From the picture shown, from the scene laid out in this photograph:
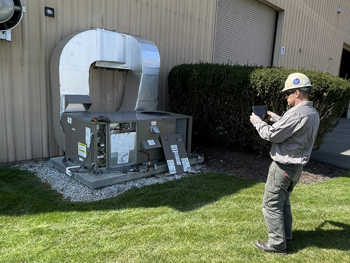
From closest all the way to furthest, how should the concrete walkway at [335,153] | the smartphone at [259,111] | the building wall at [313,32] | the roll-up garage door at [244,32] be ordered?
the smartphone at [259,111] < the concrete walkway at [335,153] < the roll-up garage door at [244,32] < the building wall at [313,32]

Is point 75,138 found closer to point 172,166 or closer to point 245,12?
point 172,166

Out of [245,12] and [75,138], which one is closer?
[75,138]

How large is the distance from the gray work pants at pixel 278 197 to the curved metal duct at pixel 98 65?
3.61 metres

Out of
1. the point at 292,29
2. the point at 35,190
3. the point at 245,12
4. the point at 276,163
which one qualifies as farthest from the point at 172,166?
the point at 292,29

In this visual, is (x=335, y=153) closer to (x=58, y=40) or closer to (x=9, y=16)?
(x=58, y=40)

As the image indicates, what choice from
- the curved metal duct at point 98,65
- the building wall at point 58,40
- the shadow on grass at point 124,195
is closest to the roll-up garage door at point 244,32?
the building wall at point 58,40

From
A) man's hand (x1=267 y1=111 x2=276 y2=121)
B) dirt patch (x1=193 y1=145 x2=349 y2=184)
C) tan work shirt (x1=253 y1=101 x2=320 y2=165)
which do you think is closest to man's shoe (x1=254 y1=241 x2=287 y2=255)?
tan work shirt (x1=253 y1=101 x2=320 y2=165)

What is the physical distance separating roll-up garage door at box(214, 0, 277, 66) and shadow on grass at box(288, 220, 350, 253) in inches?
243

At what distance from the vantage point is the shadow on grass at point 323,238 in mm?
3115

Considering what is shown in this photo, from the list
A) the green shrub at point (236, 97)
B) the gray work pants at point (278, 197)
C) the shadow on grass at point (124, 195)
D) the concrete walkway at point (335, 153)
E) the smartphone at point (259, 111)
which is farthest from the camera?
the concrete walkway at point (335, 153)

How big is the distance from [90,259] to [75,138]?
2.51 meters

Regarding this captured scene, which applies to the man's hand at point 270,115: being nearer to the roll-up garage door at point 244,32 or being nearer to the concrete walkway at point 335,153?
the concrete walkway at point 335,153

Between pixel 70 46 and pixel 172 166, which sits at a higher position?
pixel 70 46

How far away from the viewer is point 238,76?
5832 mm
